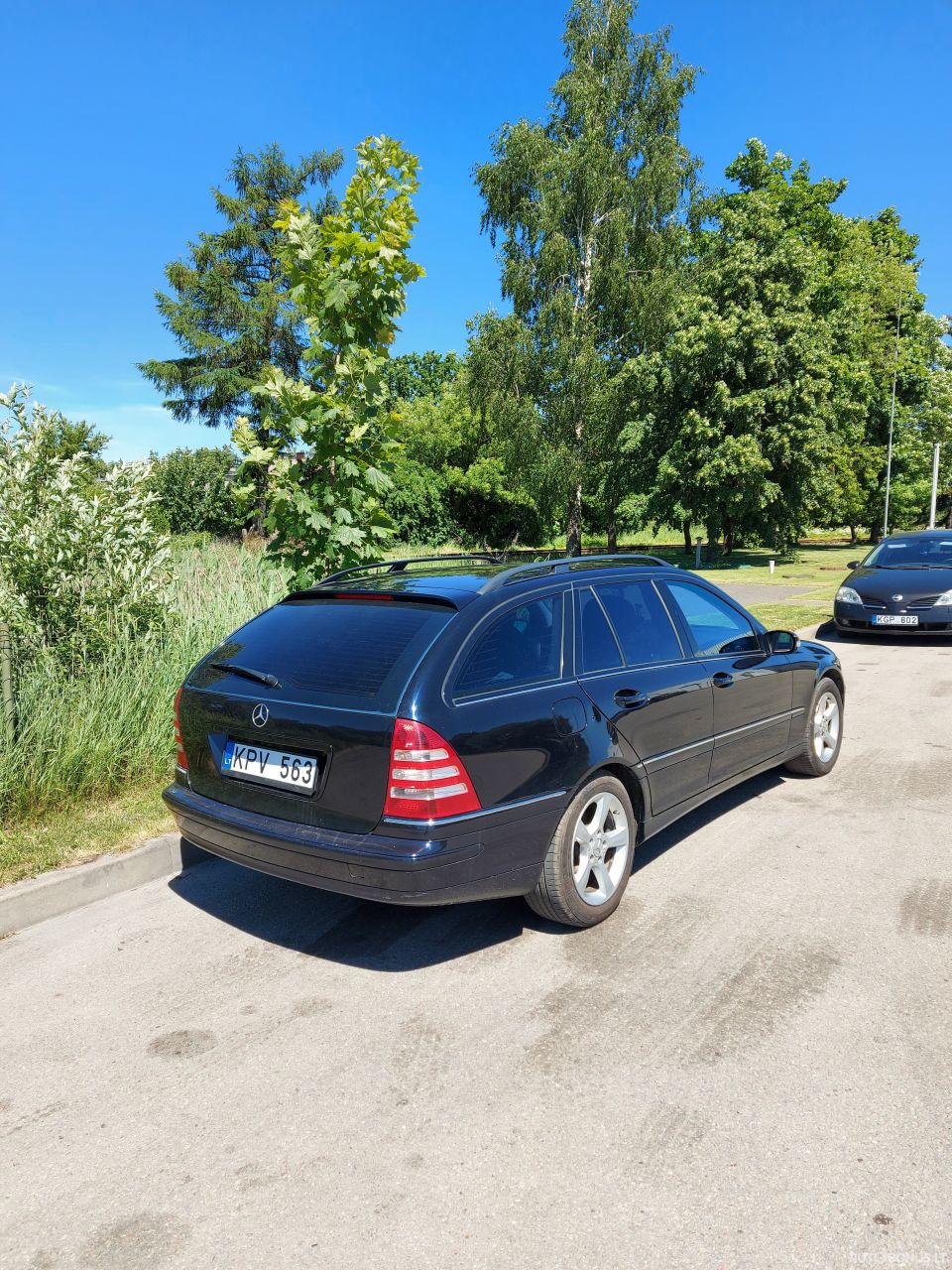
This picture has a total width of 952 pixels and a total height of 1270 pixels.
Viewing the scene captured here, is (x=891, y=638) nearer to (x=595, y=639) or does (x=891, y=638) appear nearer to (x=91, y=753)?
(x=595, y=639)

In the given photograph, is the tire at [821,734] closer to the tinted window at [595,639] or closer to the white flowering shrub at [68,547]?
the tinted window at [595,639]

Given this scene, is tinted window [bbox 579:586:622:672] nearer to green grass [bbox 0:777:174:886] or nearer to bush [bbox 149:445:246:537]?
green grass [bbox 0:777:174:886]

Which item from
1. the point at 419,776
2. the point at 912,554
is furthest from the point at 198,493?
the point at 419,776

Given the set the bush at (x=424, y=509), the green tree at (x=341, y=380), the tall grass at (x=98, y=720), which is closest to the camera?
the tall grass at (x=98, y=720)

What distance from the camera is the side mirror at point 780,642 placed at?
536 cm

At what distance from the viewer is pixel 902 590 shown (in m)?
12.4

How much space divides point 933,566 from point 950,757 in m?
7.31

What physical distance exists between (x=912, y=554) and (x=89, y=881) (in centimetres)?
1287

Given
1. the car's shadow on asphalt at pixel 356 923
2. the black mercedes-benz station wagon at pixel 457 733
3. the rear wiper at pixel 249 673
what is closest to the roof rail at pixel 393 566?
the black mercedes-benz station wagon at pixel 457 733

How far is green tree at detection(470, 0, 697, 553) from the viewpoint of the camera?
27.6 m

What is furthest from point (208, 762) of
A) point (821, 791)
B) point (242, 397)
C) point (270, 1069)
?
point (242, 397)

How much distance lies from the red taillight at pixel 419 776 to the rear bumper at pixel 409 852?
0.19 feet

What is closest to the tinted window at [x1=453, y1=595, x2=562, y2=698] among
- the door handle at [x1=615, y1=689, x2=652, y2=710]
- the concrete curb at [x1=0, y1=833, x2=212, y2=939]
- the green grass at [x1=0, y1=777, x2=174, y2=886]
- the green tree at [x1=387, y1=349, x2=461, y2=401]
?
the door handle at [x1=615, y1=689, x2=652, y2=710]

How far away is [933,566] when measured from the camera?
12883mm
